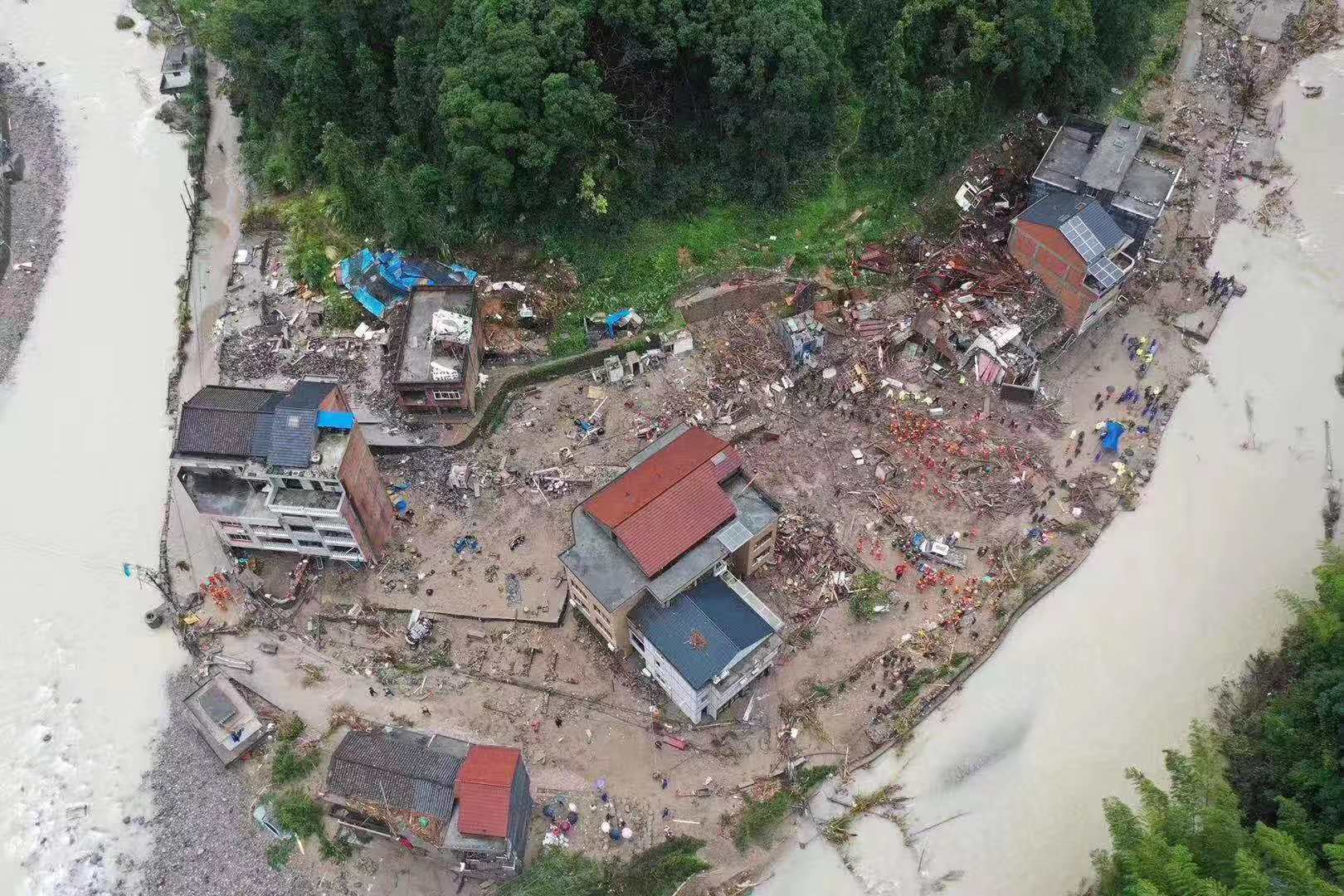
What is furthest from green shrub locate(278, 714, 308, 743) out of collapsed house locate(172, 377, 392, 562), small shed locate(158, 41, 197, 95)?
small shed locate(158, 41, 197, 95)

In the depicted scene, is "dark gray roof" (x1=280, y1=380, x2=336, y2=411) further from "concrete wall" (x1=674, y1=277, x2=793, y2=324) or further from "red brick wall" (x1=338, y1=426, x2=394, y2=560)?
"concrete wall" (x1=674, y1=277, x2=793, y2=324)

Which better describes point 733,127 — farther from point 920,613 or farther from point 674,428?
point 920,613

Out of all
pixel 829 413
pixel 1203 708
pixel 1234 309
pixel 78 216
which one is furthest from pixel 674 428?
pixel 78 216

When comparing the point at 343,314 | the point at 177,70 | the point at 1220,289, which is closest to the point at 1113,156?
the point at 1220,289

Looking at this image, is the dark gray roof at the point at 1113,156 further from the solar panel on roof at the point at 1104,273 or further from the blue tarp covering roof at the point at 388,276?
the blue tarp covering roof at the point at 388,276

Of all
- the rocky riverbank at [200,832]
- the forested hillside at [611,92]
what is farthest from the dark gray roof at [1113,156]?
the rocky riverbank at [200,832]
